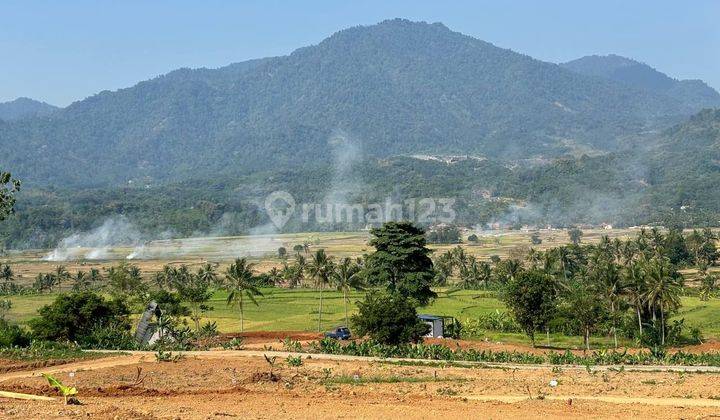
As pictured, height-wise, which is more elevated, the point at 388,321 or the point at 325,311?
the point at 388,321

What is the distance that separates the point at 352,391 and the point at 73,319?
28217mm

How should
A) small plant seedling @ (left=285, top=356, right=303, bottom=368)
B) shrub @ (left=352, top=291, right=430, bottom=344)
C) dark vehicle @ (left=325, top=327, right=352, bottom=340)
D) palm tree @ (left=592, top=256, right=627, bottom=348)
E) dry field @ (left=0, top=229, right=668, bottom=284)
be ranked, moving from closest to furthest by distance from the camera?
1. small plant seedling @ (left=285, top=356, right=303, bottom=368)
2. shrub @ (left=352, top=291, right=430, bottom=344)
3. dark vehicle @ (left=325, top=327, right=352, bottom=340)
4. palm tree @ (left=592, top=256, right=627, bottom=348)
5. dry field @ (left=0, top=229, right=668, bottom=284)

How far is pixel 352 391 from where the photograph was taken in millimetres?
28016

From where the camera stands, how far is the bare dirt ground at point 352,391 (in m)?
23.4

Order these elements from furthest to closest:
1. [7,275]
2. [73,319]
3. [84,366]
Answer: [7,275] → [73,319] → [84,366]

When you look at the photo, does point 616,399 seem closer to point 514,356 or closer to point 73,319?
point 514,356

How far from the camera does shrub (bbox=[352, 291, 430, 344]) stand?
45.6 meters

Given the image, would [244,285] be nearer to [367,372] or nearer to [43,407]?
[367,372]

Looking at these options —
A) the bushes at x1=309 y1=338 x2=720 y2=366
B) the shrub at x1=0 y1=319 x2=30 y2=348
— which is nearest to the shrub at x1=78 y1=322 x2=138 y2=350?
the shrub at x1=0 y1=319 x2=30 y2=348

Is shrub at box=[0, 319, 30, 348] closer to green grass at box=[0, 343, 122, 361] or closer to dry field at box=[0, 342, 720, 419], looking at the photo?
green grass at box=[0, 343, 122, 361]

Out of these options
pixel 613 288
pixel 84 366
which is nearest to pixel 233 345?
pixel 84 366

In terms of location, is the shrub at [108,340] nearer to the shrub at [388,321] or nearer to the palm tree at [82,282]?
the shrub at [388,321]

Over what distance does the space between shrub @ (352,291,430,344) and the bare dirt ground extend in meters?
8.44

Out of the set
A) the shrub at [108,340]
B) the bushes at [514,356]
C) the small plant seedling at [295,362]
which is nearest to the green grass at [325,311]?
the bushes at [514,356]
